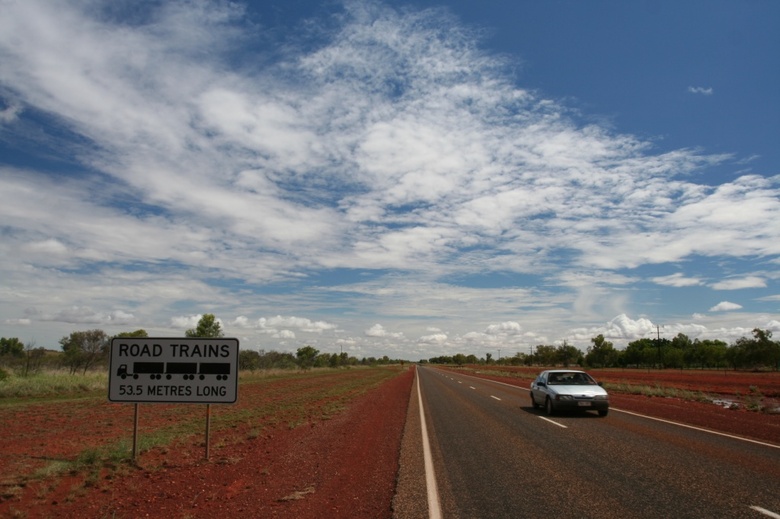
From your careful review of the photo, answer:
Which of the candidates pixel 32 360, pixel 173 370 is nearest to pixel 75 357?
pixel 32 360

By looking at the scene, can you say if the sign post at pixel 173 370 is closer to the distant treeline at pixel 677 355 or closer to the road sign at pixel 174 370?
the road sign at pixel 174 370

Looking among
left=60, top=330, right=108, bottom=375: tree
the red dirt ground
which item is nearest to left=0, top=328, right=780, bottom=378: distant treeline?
left=60, top=330, right=108, bottom=375: tree

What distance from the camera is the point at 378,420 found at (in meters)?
16.9

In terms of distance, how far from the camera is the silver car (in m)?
16.0

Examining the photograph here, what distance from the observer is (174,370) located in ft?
30.8

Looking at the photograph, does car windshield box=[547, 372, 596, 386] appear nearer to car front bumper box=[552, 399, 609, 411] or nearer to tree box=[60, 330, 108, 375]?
car front bumper box=[552, 399, 609, 411]

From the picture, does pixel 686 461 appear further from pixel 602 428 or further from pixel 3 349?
pixel 3 349

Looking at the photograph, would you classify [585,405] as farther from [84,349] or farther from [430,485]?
[84,349]

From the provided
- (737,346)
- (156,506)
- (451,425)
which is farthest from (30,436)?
(737,346)

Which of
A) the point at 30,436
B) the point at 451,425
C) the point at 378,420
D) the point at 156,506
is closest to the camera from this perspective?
the point at 156,506

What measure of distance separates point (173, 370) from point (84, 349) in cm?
5680

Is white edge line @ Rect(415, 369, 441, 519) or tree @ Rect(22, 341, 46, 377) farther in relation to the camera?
tree @ Rect(22, 341, 46, 377)

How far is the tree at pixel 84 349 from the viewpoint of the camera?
4941cm

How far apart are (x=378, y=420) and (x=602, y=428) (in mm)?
6951
